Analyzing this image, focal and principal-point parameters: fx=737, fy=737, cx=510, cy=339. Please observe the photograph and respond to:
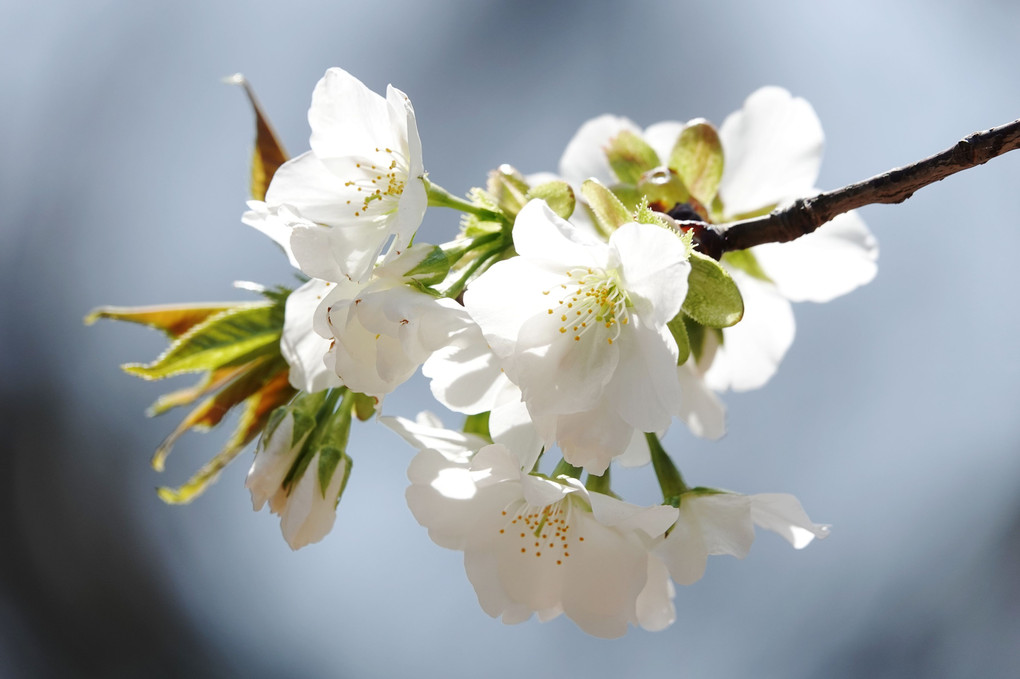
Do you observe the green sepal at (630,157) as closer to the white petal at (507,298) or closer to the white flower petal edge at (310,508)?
the white petal at (507,298)

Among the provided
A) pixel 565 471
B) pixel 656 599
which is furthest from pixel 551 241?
pixel 656 599

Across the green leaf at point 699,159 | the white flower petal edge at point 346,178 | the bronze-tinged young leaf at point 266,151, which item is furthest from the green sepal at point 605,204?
the bronze-tinged young leaf at point 266,151

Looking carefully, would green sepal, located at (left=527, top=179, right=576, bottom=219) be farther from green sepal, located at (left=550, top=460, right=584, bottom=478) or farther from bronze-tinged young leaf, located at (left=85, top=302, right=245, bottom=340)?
bronze-tinged young leaf, located at (left=85, top=302, right=245, bottom=340)

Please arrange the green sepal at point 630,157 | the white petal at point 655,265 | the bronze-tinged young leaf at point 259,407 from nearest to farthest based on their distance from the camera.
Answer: the white petal at point 655,265, the bronze-tinged young leaf at point 259,407, the green sepal at point 630,157

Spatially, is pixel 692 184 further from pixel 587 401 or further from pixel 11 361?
pixel 11 361

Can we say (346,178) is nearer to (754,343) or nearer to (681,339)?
(681,339)

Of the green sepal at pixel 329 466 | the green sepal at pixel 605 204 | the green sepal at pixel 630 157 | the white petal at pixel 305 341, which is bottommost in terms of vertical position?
the green sepal at pixel 329 466

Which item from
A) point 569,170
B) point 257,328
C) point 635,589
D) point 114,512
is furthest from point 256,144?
point 114,512
